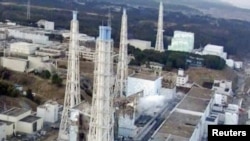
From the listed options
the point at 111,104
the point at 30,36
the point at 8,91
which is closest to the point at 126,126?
the point at 111,104

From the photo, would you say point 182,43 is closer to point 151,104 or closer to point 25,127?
point 151,104

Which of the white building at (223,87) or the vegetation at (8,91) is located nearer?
the vegetation at (8,91)

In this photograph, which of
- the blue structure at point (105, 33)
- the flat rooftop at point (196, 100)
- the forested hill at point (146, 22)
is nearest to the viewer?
Answer: the blue structure at point (105, 33)

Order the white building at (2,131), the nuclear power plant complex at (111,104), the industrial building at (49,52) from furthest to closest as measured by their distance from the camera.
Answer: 1. the industrial building at (49,52)
2. the white building at (2,131)
3. the nuclear power plant complex at (111,104)

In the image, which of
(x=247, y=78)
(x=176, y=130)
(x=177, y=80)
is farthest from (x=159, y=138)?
(x=247, y=78)

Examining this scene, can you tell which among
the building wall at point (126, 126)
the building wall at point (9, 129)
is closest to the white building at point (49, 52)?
the building wall at point (9, 129)

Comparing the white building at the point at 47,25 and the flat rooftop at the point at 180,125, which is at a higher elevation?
the white building at the point at 47,25

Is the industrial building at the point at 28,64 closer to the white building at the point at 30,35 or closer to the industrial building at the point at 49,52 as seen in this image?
the industrial building at the point at 49,52

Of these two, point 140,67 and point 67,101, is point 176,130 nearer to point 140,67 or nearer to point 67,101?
point 67,101
